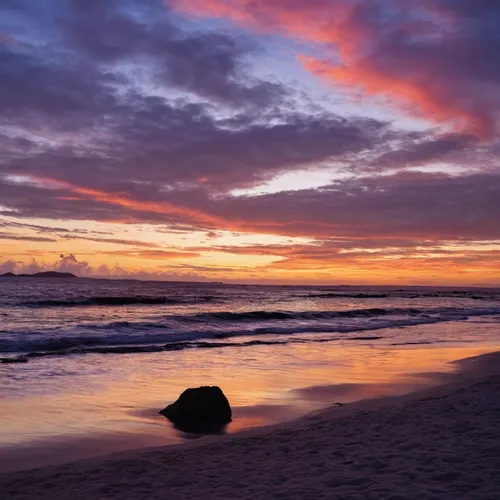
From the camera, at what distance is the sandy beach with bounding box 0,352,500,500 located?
559 cm

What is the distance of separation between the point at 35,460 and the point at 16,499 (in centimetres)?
155

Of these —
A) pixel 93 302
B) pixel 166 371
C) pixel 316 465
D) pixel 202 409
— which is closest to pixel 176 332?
pixel 166 371

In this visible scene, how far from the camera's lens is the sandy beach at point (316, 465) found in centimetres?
559

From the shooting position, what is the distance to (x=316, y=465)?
6500 millimetres

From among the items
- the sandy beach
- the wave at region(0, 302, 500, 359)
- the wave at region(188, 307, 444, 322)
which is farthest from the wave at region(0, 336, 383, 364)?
the wave at region(188, 307, 444, 322)

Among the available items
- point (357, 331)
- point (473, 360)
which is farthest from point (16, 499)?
point (357, 331)

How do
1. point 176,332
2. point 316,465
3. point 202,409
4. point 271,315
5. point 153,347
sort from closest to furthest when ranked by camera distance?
point 316,465
point 202,409
point 153,347
point 176,332
point 271,315

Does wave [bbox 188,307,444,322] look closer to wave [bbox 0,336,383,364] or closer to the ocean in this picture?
the ocean

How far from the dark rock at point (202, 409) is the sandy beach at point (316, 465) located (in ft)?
3.31

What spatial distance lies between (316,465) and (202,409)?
3.68 meters

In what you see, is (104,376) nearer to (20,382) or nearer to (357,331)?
(20,382)

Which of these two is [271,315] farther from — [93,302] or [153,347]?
[153,347]

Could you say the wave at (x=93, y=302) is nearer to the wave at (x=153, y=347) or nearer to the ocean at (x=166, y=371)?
the ocean at (x=166, y=371)

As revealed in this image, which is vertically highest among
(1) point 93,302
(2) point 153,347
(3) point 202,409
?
(1) point 93,302
